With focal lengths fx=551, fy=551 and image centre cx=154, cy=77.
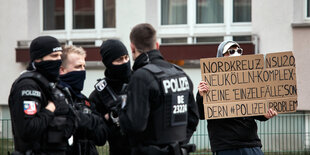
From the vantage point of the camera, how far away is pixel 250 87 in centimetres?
598

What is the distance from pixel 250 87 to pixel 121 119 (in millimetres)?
2113

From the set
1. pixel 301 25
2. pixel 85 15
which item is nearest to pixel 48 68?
pixel 301 25

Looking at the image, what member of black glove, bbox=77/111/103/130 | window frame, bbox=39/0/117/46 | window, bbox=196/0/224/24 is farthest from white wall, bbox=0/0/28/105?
black glove, bbox=77/111/103/130

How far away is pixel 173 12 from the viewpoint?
1407 centimetres

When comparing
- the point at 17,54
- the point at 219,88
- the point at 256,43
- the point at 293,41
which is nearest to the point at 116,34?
the point at 17,54

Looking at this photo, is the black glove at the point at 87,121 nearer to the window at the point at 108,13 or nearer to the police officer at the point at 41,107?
the police officer at the point at 41,107

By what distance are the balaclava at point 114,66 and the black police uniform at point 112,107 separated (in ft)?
0.19

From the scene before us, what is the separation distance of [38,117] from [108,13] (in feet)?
34.4

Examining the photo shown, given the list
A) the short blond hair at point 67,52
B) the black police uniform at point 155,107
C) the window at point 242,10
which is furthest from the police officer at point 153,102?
the window at point 242,10

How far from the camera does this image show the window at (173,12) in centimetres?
1401

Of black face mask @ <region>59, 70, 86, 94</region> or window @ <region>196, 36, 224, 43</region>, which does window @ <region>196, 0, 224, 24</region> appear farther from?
black face mask @ <region>59, 70, 86, 94</region>

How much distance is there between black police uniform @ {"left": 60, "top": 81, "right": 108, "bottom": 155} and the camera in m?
4.70

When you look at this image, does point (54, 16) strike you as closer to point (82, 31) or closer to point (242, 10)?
point (82, 31)

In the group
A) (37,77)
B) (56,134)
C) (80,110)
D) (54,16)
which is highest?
(54,16)
